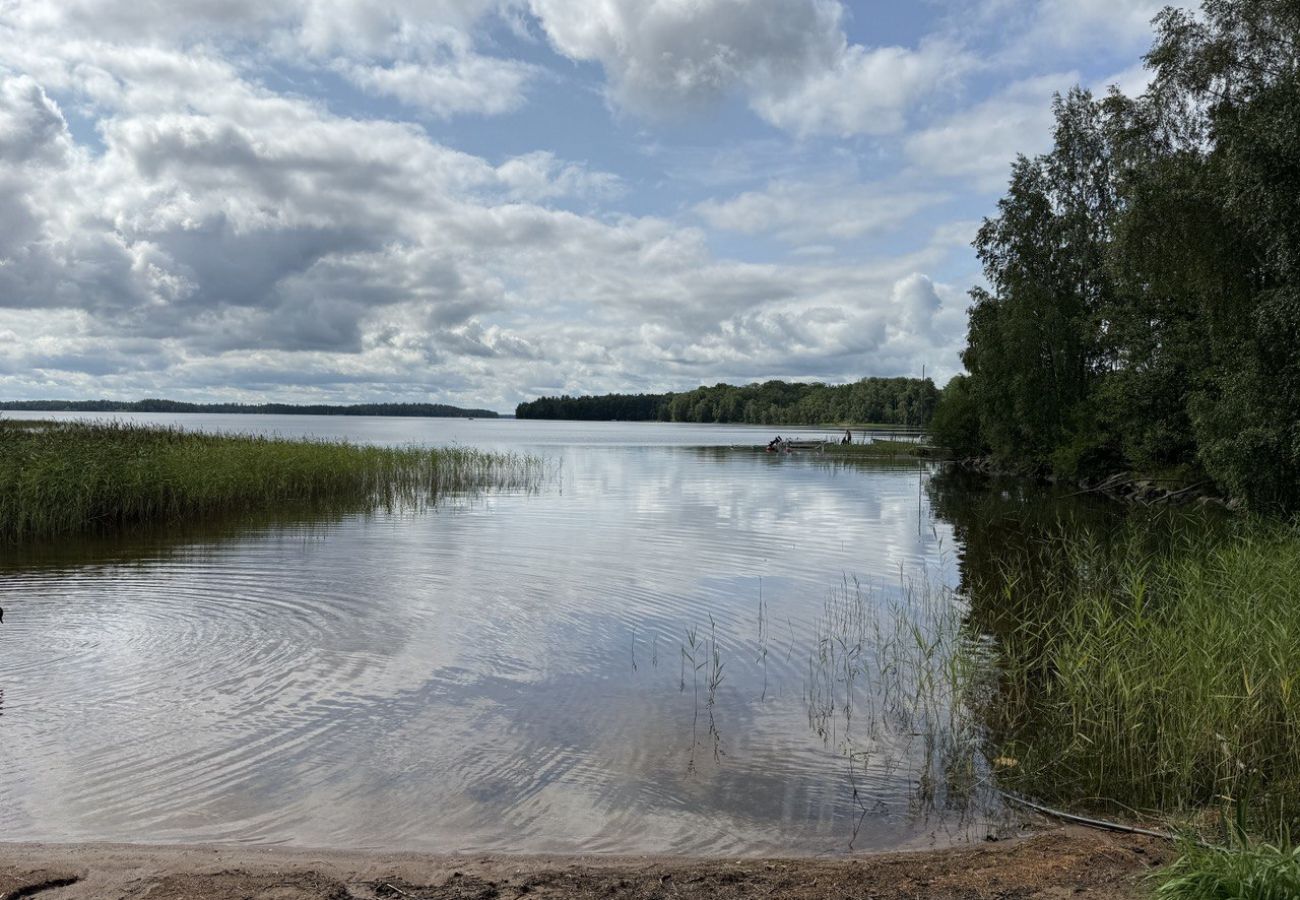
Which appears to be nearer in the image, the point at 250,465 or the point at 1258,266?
the point at 1258,266

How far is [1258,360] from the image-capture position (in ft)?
70.4

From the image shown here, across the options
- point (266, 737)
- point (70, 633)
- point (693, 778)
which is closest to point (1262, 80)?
point (693, 778)

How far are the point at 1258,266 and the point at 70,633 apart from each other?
1052 inches

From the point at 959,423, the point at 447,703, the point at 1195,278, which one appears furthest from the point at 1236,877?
the point at 959,423

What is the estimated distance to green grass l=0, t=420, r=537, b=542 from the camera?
71.5 ft

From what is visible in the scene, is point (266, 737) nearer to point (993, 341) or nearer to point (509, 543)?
point (509, 543)

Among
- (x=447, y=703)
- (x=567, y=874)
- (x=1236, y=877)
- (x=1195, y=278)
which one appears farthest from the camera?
(x=1195, y=278)

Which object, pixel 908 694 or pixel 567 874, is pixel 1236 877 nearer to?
pixel 567 874

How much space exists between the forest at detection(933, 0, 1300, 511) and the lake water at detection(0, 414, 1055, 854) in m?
9.30

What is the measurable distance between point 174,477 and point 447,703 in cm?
1930

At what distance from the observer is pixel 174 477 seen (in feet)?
82.7

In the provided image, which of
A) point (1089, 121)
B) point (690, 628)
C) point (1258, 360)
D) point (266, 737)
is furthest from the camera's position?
point (1089, 121)

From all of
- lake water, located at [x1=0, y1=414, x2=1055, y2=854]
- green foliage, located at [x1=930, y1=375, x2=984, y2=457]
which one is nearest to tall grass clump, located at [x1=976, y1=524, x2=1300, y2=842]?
lake water, located at [x1=0, y1=414, x2=1055, y2=854]

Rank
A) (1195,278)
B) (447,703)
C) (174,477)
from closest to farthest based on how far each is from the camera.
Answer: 1. (447,703)
2. (1195,278)
3. (174,477)
